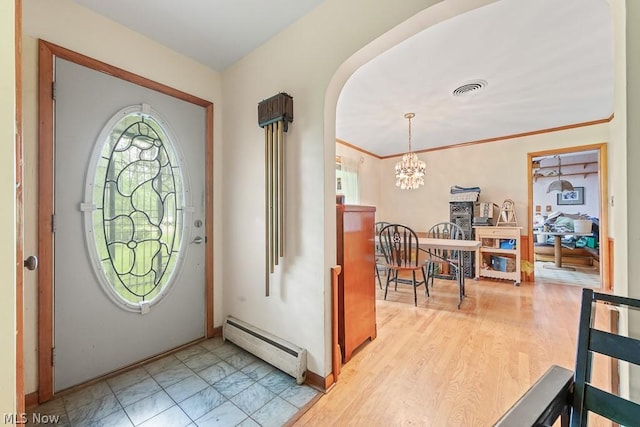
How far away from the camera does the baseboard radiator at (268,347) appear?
1.65 m

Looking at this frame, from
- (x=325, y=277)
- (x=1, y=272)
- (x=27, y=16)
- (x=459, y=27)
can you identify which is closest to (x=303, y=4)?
(x=459, y=27)

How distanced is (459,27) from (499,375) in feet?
7.92

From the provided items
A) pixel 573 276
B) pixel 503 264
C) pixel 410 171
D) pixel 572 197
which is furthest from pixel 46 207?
pixel 572 197

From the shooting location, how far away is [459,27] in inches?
70.0

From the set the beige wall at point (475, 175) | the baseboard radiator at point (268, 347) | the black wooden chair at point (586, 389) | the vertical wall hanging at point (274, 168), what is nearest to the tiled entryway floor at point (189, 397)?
the baseboard radiator at point (268, 347)

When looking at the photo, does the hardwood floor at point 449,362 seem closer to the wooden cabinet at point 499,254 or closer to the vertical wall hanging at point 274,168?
the wooden cabinet at point 499,254

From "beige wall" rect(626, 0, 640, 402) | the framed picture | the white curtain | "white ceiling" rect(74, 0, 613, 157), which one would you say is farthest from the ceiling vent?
the framed picture

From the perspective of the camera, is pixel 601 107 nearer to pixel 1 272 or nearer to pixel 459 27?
pixel 459 27

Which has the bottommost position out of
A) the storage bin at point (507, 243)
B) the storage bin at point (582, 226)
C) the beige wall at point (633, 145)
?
the storage bin at point (507, 243)

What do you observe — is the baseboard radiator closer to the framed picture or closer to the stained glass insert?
the stained glass insert

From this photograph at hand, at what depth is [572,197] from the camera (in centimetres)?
709

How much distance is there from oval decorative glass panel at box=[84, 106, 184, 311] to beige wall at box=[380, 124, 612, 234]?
4.36 meters

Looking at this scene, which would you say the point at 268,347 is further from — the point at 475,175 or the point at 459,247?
the point at 475,175

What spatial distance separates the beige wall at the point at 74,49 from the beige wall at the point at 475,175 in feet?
13.8
